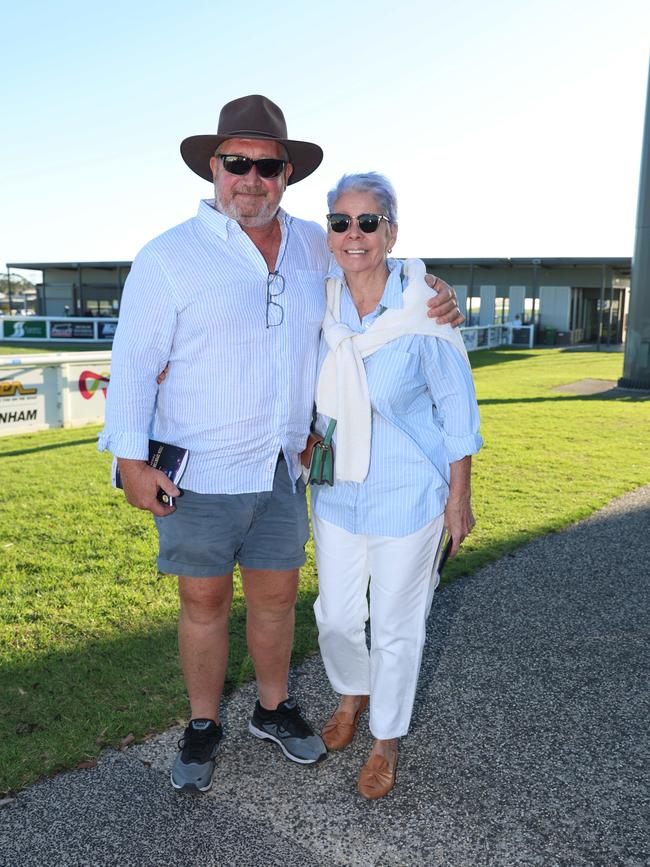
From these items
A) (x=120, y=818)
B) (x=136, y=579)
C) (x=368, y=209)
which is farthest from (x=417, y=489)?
(x=136, y=579)

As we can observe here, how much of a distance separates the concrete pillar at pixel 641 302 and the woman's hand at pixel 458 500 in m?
15.2

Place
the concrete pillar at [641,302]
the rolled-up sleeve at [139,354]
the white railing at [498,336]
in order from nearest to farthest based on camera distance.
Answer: the rolled-up sleeve at [139,354] → the concrete pillar at [641,302] → the white railing at [498,336]

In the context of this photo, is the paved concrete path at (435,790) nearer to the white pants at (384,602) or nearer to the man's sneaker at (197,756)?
the man's sneaker at (197,756)

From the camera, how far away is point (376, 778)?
2.80 metres

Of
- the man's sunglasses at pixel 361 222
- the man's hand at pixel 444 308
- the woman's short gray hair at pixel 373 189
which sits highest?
the woman's short gray hair at pixel 373 189

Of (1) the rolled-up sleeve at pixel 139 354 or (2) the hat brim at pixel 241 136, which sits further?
(2) the hat brim at pixel 241 136

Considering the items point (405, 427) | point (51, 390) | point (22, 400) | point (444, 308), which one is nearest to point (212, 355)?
point (405, 427)

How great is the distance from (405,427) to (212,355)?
0.70 metres

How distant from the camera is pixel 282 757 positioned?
119 inches

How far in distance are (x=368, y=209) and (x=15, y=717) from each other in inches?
96.7

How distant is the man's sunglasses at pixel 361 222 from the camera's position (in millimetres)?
2684

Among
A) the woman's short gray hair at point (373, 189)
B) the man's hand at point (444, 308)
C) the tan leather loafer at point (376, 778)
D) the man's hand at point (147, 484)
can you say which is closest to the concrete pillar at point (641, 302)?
the man's hand at point (444, 308)

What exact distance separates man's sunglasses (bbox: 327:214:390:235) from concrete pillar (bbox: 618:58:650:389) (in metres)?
15.4

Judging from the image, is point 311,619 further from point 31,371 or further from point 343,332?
point 31,371
